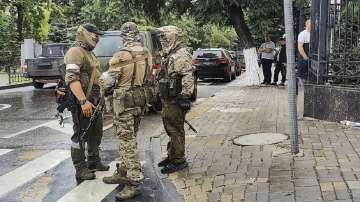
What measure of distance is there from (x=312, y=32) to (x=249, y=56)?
Result: 8.85 m

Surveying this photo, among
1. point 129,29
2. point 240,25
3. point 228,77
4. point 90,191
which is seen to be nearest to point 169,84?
point 129,29

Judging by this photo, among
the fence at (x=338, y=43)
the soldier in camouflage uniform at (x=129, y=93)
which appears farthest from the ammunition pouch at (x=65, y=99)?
the fence at (x=338, y=43)

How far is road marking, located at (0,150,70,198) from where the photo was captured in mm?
6568

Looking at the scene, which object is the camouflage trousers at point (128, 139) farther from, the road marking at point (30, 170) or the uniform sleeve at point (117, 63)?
the road marking at point (30, 170)

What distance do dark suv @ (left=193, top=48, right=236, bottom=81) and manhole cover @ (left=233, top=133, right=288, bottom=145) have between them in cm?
1523

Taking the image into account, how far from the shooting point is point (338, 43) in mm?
9297

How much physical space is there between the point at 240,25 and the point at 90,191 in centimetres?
1399

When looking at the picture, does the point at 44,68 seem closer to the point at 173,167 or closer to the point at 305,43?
the point at 305,43

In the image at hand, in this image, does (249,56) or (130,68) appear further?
(249,56)

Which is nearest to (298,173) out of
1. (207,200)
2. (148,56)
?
(207,200)

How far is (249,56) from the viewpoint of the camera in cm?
1953

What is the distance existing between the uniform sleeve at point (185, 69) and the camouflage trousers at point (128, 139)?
2.07 ft

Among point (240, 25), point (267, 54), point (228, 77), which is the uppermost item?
point (240, 25)

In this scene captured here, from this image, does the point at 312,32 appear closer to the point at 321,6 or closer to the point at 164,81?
the point at 321,6
